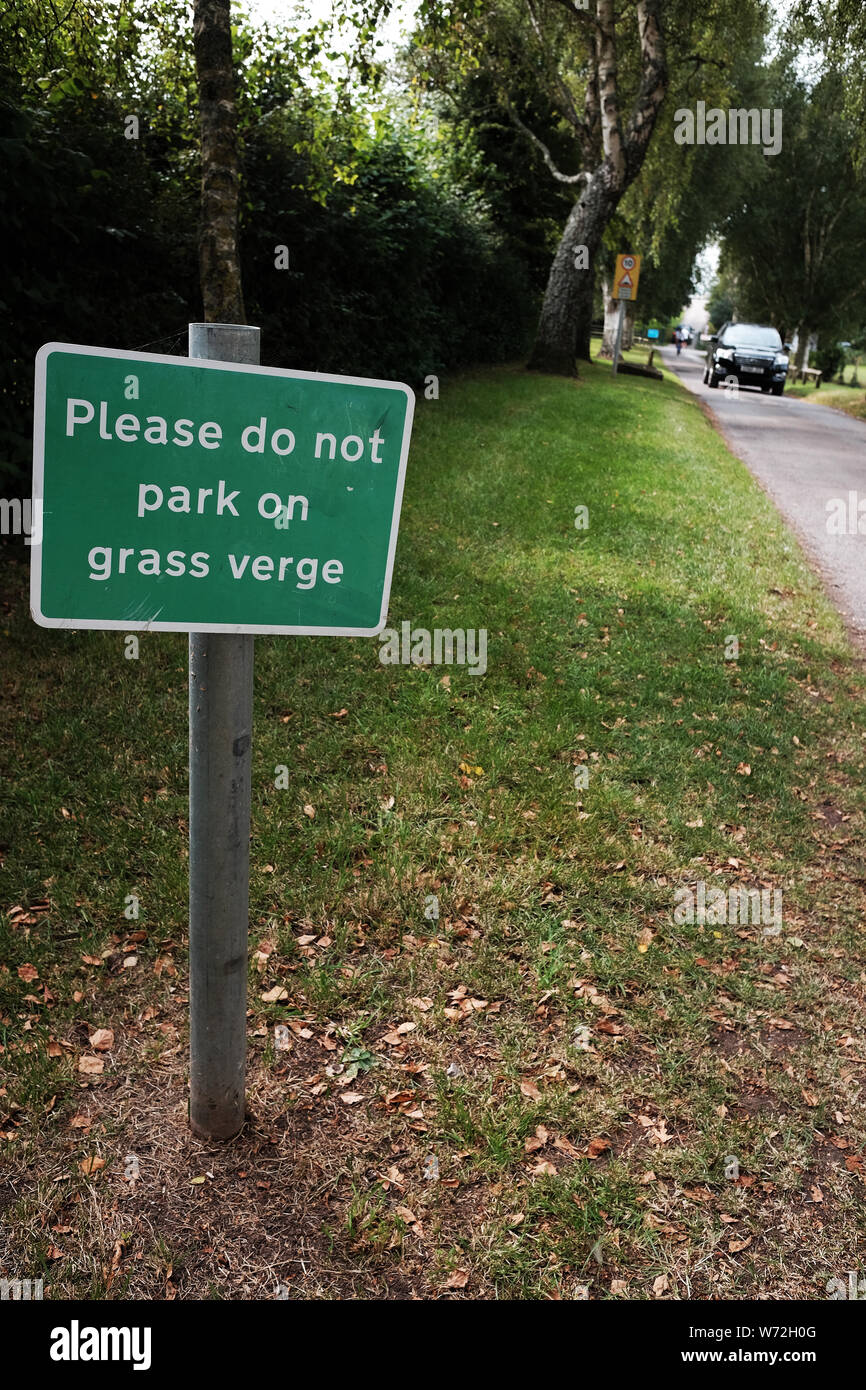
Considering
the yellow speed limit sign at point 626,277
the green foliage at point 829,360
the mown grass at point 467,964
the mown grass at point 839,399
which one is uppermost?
the green foliage at point 829,360

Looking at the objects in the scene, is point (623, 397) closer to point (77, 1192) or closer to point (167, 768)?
point (167, 768)

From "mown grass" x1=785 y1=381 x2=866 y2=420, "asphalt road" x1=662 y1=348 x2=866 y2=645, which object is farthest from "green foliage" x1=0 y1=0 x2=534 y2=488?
"mown grass" x1=785 y1=381 x2=866 y2=420

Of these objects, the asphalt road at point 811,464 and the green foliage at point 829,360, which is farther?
the green foliage at point 829,360

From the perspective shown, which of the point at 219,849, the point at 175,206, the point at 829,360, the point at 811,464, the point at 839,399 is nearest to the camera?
the point at 219,849

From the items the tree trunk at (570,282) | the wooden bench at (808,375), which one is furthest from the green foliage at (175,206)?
the wooden bench at (808,375)

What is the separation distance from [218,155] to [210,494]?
5.08 m

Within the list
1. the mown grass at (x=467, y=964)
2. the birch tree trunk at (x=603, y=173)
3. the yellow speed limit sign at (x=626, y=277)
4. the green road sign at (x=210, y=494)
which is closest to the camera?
the green road sign at (x=210, y=494)

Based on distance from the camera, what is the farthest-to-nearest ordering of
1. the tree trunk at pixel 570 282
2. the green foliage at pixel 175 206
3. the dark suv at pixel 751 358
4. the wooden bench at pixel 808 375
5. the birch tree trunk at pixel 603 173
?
the wooden bench at pixel 808 375 < the dark suv at pixel 751 358 < the tree trunk at pixel 570 282 < the birch tree trunk at pixel 603 173 < the green foliage at pixel 175 206

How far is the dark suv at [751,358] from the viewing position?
27312 millimetres

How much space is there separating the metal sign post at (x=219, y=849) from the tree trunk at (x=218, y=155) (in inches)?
186

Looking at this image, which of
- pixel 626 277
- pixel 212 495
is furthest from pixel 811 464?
pixel 212 495

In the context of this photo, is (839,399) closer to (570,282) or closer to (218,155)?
(570,282)

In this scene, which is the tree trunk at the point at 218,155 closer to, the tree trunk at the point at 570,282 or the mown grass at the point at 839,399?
the tree trunk at the point at 570,282

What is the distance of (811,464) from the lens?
15.4 metres
